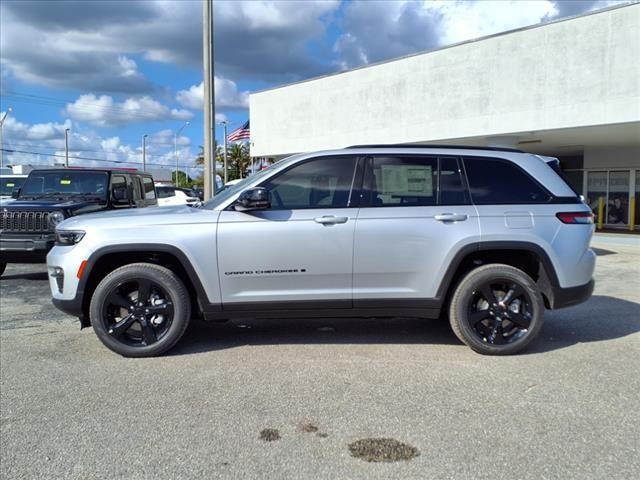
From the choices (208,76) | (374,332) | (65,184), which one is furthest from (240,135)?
(374,332)

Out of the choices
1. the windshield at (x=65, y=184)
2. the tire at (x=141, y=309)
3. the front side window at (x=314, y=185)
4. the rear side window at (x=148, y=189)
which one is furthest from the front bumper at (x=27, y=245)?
the front side window at (x=314, y=185)

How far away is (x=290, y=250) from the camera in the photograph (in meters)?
4.75

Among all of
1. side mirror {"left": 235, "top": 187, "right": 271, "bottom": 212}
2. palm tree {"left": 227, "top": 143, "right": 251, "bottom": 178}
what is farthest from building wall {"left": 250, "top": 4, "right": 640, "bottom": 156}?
palm tree {"left": 227, "top": 143, "right": 251, "bottom": 178}

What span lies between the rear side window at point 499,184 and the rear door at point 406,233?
154 millimetres

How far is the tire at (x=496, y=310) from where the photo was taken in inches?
193

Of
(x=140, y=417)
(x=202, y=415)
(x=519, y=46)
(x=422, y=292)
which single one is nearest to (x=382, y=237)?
(x=422, y=292)

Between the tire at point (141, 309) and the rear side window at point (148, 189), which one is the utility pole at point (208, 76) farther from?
the tire at point (141, 309)

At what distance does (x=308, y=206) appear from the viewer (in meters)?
4.88

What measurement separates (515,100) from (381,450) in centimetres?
1544

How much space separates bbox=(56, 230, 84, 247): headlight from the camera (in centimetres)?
484

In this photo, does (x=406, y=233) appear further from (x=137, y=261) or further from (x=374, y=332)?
(x=137, y=261)

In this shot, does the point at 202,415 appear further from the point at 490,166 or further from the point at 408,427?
the point at 490,166

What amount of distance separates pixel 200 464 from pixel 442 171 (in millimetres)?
3354

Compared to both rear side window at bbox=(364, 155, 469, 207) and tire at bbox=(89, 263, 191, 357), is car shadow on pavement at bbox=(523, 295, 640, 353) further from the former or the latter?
tire at bbox=(89, 263, 191, 357)
